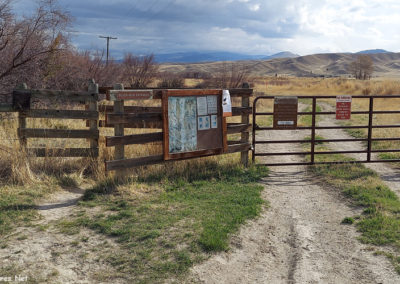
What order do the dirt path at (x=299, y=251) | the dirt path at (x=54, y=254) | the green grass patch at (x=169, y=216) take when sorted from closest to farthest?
the dirt path at (x=54, y=254) → the dirt path at (x=299, y=251) → the green grass patch at (x=169, y=216)

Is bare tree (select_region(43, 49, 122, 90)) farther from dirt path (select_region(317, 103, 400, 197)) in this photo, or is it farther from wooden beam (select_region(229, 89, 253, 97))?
dirt path (select_region(317, 103, 400, 197))

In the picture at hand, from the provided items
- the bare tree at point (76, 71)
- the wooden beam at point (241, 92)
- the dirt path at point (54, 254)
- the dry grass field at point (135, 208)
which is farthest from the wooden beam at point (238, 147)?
the bare tree at point (76, 71)

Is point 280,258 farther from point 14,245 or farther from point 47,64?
point 47,64

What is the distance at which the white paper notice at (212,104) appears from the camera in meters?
8.39

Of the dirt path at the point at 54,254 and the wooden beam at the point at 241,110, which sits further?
the wooden beam at the point at 241,110

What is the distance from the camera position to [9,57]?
41.5 ft

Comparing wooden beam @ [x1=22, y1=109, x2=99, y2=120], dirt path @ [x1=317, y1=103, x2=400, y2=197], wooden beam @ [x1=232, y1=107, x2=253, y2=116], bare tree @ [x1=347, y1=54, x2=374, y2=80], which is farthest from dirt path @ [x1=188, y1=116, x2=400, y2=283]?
bare tree @ [x1=347, y1=54, x2=374, y2=80]

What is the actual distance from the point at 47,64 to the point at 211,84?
71.7ft

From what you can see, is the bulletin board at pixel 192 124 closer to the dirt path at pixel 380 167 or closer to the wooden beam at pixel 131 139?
the wooden beam at pixel 131 139

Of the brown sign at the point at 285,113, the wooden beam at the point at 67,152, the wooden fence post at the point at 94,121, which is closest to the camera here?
the wooden fence post at the point at 94,121

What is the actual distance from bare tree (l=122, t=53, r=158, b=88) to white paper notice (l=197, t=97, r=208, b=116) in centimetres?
2652

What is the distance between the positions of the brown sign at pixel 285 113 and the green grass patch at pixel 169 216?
155cm

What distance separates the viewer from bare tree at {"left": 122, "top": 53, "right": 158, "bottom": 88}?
115ft

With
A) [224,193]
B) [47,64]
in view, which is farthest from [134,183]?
[47,64]
